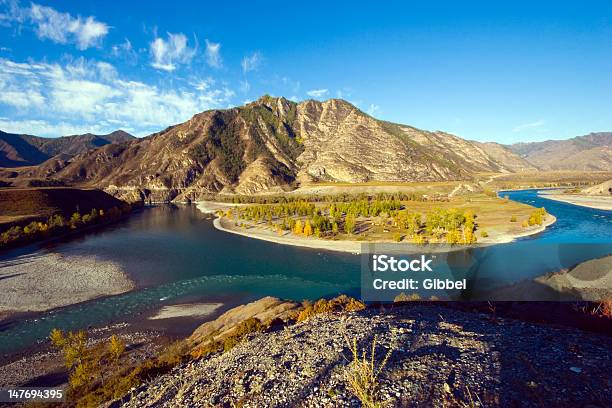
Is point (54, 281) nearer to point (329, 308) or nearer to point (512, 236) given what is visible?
point (329, 308)

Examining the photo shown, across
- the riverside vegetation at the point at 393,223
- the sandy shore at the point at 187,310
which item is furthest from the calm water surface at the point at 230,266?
the riverside vegetation at the point at 393,223

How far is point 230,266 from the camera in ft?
243

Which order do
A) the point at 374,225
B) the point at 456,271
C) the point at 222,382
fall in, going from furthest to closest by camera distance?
the point at 374,225
the point at 456,271
the point at 222,382

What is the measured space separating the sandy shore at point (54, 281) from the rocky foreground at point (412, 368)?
46.9m

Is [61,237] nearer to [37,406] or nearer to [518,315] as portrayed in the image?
[37,406]

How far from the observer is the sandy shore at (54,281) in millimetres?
53312

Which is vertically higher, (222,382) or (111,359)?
(222,382)

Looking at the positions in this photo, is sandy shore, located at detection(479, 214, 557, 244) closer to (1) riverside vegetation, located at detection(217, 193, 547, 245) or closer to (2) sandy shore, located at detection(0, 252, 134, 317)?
(1) riverside vegetation, located at detection(217, 193, 547, 245)

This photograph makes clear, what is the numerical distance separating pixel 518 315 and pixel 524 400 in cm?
1481

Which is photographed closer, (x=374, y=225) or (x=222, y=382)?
(x=222, y=382)

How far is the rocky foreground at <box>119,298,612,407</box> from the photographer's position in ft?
35.4

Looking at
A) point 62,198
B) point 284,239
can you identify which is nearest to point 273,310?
point 284,239

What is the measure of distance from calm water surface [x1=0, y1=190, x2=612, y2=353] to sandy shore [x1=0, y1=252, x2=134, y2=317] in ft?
11.6

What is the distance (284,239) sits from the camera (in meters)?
98.8
